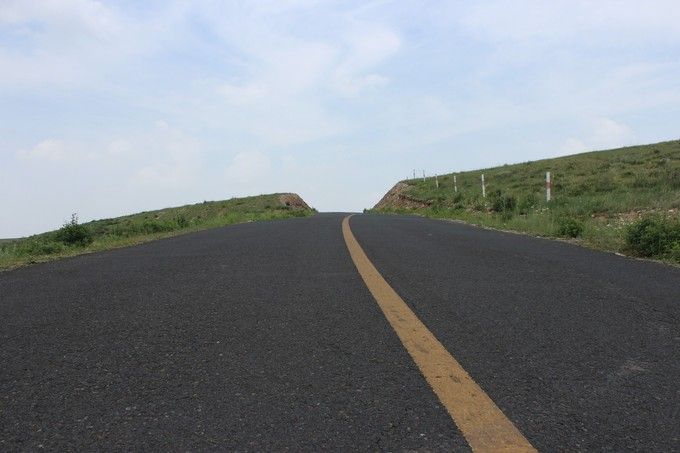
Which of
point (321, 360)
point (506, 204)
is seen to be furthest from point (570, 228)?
point (321, 360)

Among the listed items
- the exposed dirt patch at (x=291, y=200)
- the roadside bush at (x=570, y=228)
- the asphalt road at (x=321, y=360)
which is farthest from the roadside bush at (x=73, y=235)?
the exposed dirt patch at (x=291, y=200)

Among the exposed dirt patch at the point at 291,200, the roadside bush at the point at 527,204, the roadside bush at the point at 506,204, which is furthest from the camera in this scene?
the exposed dirt patch at the point at 291,200

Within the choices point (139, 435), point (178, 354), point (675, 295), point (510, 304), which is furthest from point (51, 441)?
point (675, 295)

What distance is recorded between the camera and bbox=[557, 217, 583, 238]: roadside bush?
38.0 ft

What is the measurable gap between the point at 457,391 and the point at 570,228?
384 inches

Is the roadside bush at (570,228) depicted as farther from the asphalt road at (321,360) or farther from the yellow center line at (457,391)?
the yellow center line at (457,391)

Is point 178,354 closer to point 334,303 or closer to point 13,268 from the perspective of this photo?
point 334,303

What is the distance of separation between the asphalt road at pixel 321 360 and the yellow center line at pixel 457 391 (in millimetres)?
55

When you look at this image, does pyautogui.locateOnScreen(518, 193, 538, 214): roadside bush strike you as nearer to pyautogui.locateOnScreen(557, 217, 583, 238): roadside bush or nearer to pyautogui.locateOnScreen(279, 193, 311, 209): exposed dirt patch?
pyautogui.locateOnScreen(557, 217, 583, 238): roadside bush

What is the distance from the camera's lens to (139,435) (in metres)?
2.38

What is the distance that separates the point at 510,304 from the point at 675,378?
5.85 ft

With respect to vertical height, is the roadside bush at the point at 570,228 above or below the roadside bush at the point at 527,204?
below

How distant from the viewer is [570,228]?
11648 millimetres

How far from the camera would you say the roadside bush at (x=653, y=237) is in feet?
27.6
